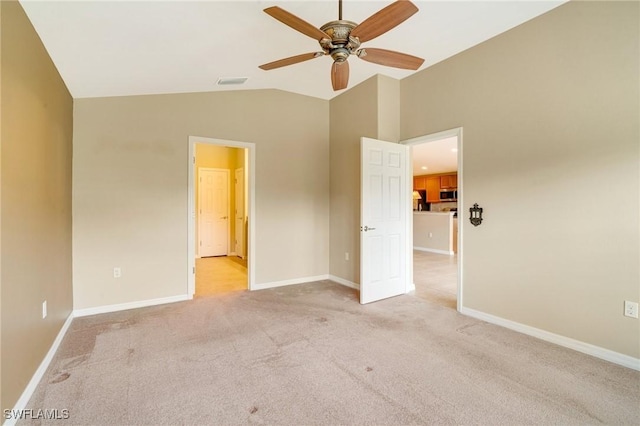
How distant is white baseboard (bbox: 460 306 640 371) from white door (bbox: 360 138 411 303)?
101 centimetres

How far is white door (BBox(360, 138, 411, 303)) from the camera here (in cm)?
363

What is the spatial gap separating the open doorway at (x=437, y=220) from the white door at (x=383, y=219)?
0.34 meters

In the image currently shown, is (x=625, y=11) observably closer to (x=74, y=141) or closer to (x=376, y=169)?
(x=376, y=169)

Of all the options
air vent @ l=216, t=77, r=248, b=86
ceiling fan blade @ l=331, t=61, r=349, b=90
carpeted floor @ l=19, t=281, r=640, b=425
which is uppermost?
air vent @ l=216, t=77, r=248, b=86

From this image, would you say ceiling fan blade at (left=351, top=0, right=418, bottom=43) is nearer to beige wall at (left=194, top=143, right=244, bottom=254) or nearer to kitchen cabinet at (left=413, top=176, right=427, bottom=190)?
beige wall at (left=194, top=143, right=244, bottom=254)

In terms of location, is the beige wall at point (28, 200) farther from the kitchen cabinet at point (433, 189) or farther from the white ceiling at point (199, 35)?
the kitchen cabinet at point (433, 189)

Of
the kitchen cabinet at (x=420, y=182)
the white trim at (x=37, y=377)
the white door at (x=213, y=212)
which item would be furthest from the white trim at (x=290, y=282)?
the kitchen cabinet at (x=420, y=182)

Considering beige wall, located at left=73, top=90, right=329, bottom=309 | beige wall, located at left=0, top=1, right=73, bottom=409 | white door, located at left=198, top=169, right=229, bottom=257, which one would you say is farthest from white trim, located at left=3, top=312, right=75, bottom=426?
white door, located at left=198, top=169, right=229, bottom=257

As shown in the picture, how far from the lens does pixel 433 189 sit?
11.0 metres

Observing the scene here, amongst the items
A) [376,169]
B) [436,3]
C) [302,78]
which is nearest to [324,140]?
[302,78]

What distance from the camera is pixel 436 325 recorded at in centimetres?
304

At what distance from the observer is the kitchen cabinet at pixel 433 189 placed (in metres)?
10.8

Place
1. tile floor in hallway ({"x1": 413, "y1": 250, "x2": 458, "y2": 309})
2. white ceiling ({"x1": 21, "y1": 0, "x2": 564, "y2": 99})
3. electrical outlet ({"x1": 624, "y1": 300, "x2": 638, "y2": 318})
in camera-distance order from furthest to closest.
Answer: tile floor in hallway ({"x1": 413, "y1": 250, "x2": 458, "y2": 309}) < electrical outlet ({"x1": 624, "y1": 300, "x2": 638, "y2": 318}) < white ceiling ({"x1": 21, "y1": 0, "x2": 564, "y2": 99})

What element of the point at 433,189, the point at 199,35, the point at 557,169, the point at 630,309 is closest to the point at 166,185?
the point at 199,35
